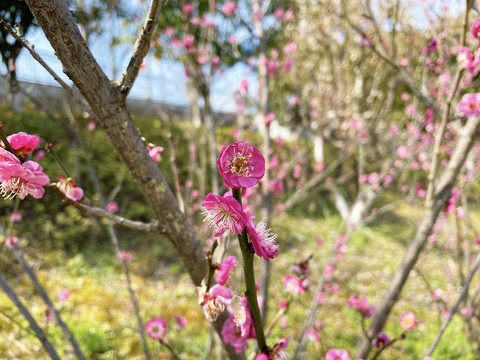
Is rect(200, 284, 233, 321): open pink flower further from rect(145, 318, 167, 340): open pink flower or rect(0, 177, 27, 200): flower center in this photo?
rect(145, 318, 167, 340): open pink flower

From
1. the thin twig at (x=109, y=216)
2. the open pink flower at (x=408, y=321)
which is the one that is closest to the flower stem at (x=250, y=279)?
the thin twig at (x=109, y=216)

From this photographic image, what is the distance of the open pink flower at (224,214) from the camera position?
0.47 m

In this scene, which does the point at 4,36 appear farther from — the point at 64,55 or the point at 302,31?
the point at 302,31

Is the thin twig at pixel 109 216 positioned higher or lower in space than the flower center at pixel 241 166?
lower

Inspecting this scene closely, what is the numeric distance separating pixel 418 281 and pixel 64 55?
535 centimetres

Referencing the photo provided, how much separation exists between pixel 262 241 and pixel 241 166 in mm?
141

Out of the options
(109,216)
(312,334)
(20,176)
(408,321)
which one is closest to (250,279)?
(109,216)

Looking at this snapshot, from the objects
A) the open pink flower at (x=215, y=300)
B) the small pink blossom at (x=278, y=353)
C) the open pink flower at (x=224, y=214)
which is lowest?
the small pink blossom at (x=278, y=353)

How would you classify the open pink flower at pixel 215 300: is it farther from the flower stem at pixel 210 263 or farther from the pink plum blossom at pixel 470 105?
the pink plum blossom at pixel 470 105

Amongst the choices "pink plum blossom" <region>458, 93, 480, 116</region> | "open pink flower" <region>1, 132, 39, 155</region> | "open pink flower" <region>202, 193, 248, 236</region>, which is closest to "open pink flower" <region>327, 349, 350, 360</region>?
"open pink flower" <region>202, 193, 248, 236</region>

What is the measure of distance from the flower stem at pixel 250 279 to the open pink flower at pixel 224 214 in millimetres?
27

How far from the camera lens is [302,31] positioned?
654 cm

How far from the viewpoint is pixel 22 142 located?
573mm

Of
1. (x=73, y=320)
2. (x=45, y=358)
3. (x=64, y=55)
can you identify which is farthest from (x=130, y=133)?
(x=73, y=320)
